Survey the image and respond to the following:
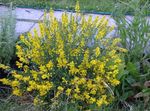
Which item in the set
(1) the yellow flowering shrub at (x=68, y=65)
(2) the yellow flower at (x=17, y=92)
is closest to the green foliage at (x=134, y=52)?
(1) the yellow flowering shrub at (x=68, y=65)

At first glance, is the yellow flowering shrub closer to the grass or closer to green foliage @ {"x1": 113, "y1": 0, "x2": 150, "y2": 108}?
green foliage @ {"x1": 113, "y1": 0, "x2": 150, "y2": 108}

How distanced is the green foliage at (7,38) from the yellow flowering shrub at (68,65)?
0.87 ft

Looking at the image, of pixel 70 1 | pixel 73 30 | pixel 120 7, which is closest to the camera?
pixel 73 30

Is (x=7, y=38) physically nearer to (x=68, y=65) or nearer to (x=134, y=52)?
(x=68, y=65)

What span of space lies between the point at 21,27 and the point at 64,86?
1.69m

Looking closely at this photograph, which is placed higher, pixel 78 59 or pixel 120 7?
pixel 120 7

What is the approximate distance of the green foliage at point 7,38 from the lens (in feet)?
11.2

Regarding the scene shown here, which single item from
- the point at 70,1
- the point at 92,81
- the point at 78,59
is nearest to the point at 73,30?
the point at 78,59

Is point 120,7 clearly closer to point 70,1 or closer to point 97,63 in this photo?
point 97,63

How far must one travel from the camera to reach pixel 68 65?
9.89 feet

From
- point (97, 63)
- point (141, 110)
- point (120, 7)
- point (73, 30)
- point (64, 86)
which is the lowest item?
point (141, 110)

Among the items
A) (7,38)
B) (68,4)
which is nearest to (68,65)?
(7,38)

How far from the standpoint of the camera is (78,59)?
3.13 meters

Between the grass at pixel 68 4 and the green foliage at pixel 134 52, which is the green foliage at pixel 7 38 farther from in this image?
the grass at pixel 68 4
